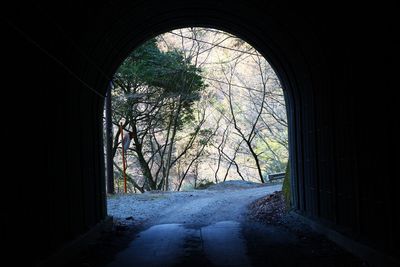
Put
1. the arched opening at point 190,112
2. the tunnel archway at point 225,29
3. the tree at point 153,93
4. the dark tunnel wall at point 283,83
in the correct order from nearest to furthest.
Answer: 1. the dark tunnel wall at point 283,83
2. the tunnel archway at point 225,29
3. the tree at point 153,93
4. the arched opening at point 190,112

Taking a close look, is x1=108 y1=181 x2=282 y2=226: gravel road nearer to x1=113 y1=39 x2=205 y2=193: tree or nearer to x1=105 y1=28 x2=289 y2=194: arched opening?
x1=105 y1=28 x2=289 y2=194: arched opening

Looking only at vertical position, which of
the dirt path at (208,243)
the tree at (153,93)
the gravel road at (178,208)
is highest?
the tree at (153,93)

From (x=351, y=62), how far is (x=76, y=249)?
5.00 meters

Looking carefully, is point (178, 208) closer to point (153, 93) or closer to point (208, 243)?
point (208, 243)

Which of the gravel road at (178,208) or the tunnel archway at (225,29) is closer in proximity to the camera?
the tunnel archway at (225,29)

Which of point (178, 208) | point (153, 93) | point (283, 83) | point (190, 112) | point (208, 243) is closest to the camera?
point (208, 243)

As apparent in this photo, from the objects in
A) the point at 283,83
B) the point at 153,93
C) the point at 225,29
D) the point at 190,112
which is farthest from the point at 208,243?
the point at 190,112

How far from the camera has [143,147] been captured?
25578 mm

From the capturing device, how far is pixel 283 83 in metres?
10.1

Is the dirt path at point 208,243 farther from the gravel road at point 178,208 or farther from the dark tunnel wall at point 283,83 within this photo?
the dark tunnel wall at point 283,83

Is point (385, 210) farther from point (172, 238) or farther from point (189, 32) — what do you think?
point (189, 32)

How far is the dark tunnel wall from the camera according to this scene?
5.00m

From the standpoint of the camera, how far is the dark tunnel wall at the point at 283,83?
16.4ft

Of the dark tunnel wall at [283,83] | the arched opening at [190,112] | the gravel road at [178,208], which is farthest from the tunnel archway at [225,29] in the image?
the arched opening at [190,112]
